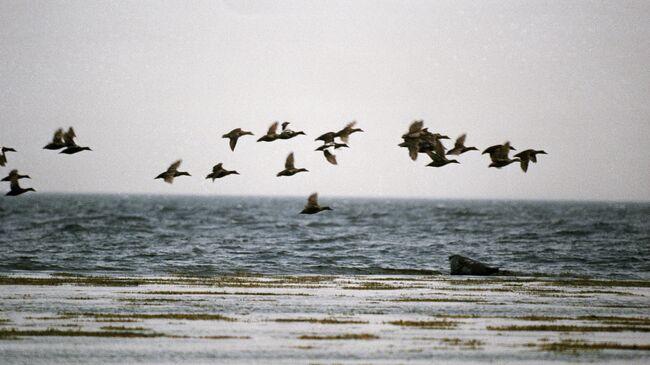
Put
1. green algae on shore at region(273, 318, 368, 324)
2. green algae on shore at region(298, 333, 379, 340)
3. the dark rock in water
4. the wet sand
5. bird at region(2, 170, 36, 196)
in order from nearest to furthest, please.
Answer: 1. the wet sand
2. green algae on shore at region(298, 333, 379, 340)
3. green algae on shore at region(273, 318, 368, 324)
4. bird at region(2, 170, 36, 196)
5. the dark rock in water

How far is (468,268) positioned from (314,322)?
2325 cm

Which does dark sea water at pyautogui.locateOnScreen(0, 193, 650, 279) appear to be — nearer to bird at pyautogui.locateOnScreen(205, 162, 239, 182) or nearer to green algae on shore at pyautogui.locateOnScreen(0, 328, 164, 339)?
bird at pyautogui.locateOnScreen(205, 162, 239, 182)

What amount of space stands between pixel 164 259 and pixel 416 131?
1149 inches

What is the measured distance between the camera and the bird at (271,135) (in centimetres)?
3597

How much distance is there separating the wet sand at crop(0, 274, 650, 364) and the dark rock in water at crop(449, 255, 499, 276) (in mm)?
7088

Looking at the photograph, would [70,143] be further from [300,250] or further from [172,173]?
[300,250]

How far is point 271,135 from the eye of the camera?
3659 centimetres

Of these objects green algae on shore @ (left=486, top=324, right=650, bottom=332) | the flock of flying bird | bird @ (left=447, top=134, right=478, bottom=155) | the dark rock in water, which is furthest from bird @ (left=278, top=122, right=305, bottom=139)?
the dark rock in water

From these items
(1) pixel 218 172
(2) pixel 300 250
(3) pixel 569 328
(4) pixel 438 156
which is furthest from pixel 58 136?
(2) pixel 300 250

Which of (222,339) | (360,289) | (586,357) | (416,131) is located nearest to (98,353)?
(222,339)

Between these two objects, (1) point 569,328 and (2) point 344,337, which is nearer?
(2) point 344,337

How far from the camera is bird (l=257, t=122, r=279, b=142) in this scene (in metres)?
36.0

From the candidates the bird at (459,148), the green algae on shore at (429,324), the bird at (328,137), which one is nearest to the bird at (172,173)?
the bird at (328,137)

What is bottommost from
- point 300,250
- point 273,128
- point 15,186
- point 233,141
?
point 300,250
